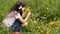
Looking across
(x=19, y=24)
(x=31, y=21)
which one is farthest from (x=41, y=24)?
(x=19, y=24)

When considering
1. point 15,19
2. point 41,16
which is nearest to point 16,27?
point 15,19

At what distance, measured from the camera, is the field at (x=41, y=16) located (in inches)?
247

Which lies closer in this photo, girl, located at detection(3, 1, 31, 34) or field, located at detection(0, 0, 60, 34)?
girl, located at detection(3, 1, 31, 34)

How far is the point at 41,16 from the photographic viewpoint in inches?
279

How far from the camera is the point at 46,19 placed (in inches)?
275

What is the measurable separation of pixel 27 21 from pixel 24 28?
0.20 m

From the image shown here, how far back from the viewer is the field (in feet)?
20.6

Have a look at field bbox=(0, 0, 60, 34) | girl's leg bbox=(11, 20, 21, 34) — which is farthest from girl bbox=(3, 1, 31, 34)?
field bbox=(0, 0, 60, 34)

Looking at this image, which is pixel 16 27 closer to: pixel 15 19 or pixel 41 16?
pixel 15 19

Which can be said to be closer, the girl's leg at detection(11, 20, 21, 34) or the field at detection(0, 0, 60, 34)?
the girl's leg at detection(11, 20, 21, 34)

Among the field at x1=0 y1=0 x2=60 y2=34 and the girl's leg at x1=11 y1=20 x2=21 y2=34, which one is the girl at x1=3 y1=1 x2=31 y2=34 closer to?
the girl's leg at x1=11 y1=20 x2=21 y2=34

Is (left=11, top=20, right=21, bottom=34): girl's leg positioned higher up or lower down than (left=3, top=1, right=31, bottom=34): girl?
lower down

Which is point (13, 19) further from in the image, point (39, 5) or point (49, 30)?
point (39, 5)

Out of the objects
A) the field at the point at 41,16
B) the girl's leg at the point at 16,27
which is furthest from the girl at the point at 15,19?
the field at the point at 41,16
